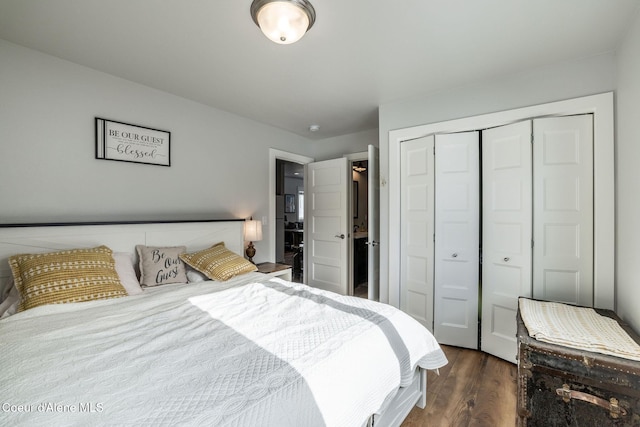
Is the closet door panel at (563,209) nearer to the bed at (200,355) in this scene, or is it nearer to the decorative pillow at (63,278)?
the bed at (200,355)

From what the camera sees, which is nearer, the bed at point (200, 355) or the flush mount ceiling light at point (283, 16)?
the bed at point (200, 355)

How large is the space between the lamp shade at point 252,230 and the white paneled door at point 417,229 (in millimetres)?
1667

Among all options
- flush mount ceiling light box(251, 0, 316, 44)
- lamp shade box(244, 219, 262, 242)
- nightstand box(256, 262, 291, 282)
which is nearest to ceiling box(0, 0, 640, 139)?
flush mount ceiling light box(251, 0, 316, 44)

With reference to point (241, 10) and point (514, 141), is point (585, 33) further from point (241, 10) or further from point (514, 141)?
point (241, 10)

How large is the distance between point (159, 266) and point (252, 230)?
1.17m

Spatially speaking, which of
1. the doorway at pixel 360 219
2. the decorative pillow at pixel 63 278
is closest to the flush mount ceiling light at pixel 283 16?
the decorative pillow at pixel 63 278

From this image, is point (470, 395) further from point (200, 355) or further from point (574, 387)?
point (200, 355)

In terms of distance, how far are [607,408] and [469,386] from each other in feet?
2.75

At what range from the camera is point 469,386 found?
6.85ft

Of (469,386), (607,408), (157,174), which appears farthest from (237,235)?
(607,408)

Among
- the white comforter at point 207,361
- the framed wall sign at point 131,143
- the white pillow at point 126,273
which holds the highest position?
the framed wall sign at point 131,143

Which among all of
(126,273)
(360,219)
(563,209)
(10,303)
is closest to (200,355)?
(126,273)

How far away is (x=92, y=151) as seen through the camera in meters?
2.32

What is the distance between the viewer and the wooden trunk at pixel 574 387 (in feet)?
4.39
